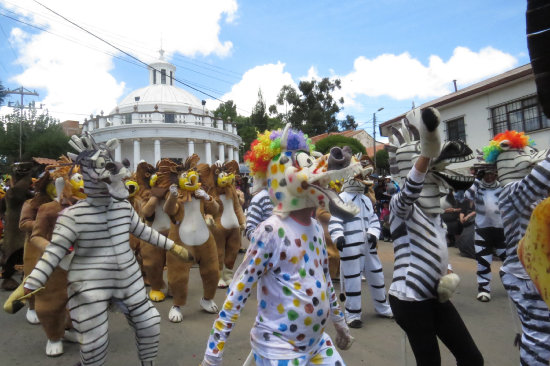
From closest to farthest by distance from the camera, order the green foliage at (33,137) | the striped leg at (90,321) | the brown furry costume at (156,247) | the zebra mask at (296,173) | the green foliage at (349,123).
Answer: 1. the zebra mask at (296,173)
2. the striped leg at (90,321)
3. the brown furry costume at (156,247)
4. the green foliage at (33,137)
5. the green foliage at (349,123)

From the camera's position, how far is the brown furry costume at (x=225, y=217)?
6.45 metres

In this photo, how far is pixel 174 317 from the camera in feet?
15.9

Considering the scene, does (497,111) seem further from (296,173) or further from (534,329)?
(296,173)

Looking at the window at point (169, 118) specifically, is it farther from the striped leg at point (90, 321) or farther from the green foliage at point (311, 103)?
the striped leg at point (90, 321)

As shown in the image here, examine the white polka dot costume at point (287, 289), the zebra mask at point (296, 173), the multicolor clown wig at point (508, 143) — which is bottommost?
the white polka dot costume at point (287, 289)

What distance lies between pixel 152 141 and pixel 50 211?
2748cm

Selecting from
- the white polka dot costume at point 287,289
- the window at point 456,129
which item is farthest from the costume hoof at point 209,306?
the window at point 456,129

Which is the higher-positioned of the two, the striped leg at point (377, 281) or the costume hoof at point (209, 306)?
the striped leg at point (377, 281)

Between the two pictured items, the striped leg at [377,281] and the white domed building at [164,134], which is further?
the white domed building at [164,134]

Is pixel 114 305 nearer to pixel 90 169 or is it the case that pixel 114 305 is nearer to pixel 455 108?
pixel 90 169

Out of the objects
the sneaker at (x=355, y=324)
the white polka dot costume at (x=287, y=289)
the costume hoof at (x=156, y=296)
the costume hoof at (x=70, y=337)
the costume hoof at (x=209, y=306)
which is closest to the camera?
the white polka dot costume at (x=287, y=289)

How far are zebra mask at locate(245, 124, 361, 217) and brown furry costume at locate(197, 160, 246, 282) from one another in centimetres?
390

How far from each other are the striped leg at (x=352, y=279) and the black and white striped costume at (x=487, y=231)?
216 cm

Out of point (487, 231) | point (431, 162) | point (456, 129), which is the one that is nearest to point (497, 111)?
point (456, 129)
